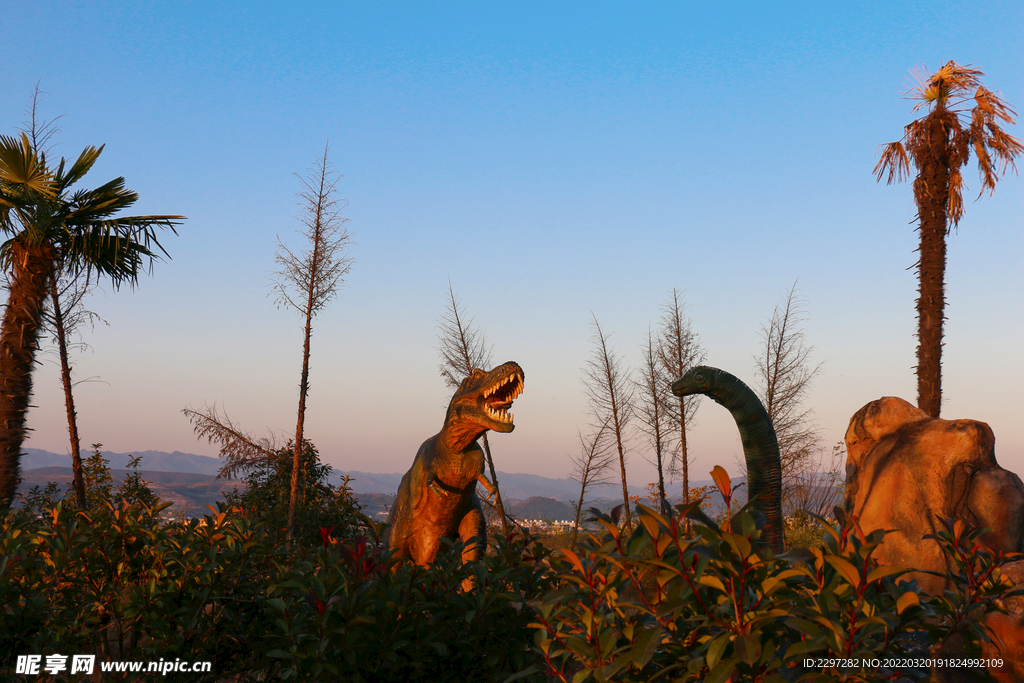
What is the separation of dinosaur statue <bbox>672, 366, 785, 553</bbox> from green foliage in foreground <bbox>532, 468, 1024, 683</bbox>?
5.92 feet

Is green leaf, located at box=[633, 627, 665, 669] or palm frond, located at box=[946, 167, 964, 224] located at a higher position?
palm frond, located at box=[946, 167, 964, 224]

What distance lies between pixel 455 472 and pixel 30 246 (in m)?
11.6

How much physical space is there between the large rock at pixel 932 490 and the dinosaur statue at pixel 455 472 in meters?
5.79

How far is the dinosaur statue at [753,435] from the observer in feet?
12.6

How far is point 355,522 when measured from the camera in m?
12.3

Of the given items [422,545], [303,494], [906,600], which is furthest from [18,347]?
[906,600]

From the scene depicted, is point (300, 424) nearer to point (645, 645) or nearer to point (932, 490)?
point (932, 490)

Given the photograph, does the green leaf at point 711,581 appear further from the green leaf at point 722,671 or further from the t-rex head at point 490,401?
the t-rex head at point 490,401

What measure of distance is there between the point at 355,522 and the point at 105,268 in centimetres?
726

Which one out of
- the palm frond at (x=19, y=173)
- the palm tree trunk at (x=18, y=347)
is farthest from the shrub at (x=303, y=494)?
the palm frond at (x=19, y=173)

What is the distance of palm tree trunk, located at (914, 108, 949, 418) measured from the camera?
14648 millimetres

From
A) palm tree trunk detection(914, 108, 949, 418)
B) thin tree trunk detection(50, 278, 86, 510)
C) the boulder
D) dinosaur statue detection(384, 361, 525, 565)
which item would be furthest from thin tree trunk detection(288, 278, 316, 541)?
palm tree trunk detection(914, 108, 949, 418)

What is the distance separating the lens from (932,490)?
8.70 meters

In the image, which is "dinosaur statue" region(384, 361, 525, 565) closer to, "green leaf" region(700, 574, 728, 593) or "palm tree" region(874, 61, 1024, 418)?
"green leaf" region(700, 574, 728, 593)
